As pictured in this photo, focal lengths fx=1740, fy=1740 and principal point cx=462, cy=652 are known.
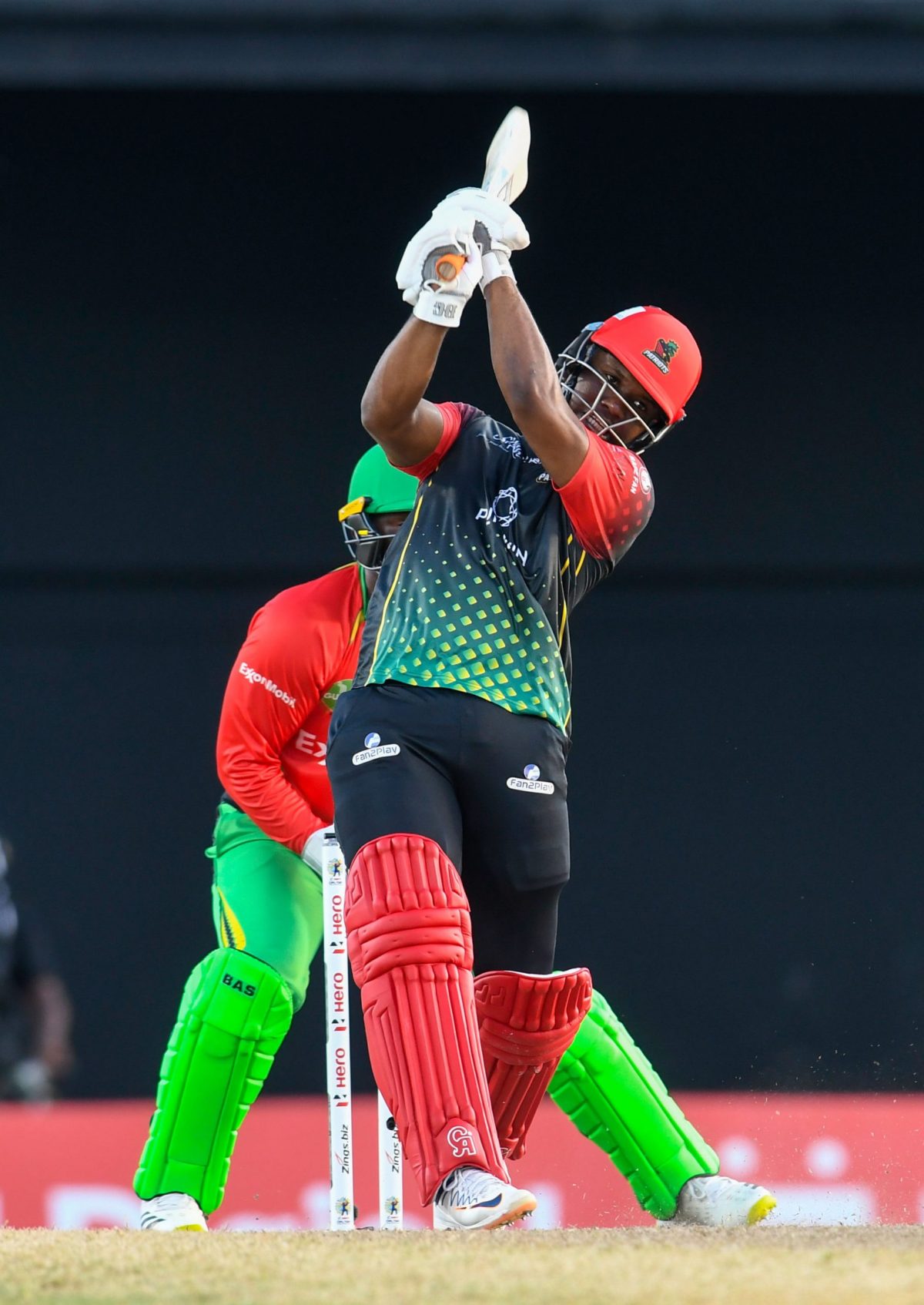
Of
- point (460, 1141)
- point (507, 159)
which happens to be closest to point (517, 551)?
point (507, 159)

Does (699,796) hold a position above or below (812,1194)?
above

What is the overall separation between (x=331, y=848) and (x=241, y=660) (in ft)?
1.87

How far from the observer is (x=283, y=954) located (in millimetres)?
3805

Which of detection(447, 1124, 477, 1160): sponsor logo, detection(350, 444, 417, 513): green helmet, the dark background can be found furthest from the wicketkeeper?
the dark background

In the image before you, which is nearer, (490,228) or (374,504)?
(490,228)

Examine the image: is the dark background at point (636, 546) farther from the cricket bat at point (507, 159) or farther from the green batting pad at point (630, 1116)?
the cricket bat at point (507, 159)

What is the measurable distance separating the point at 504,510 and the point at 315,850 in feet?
4.18

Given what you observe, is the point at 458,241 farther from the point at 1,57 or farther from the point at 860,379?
the point at 860,379

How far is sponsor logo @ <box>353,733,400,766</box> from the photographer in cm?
264

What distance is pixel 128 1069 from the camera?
613cm

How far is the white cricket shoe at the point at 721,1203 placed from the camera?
11.1ft

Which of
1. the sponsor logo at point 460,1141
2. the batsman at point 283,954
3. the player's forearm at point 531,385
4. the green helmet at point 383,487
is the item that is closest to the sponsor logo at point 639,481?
the player's forearm at point 531,385

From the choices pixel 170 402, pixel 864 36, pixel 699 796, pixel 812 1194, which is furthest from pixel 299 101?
pixel 812 1194

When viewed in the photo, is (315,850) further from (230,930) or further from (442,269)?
(442,269)
